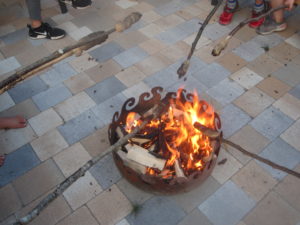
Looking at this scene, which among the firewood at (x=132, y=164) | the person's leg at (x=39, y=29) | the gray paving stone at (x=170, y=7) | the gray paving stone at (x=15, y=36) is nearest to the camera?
the firewood at (x=132, y=164)

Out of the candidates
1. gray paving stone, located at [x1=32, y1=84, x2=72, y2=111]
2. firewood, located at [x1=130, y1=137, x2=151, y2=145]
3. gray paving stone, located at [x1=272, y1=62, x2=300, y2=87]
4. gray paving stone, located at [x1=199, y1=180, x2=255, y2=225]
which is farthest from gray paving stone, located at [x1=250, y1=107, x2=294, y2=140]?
gray paving stone, located at [x1=32, y1=84, x2=72, y2=111]

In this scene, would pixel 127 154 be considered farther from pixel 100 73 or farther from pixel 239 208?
pixel 100 73

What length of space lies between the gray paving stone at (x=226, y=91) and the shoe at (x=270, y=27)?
142 centimetres

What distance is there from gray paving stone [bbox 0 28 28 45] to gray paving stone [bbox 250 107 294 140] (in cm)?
398

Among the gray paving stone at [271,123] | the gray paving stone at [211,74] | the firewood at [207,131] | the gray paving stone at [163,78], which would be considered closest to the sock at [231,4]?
the gray paving stone at [211,74]

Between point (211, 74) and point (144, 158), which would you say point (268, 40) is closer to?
point (211, 74)

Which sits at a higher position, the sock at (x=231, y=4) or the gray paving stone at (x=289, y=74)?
the sock at (x=231, y=4)

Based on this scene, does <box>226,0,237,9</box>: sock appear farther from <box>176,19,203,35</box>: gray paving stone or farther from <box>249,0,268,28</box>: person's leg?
<box>176,19,203,35</box>: gray paving stone

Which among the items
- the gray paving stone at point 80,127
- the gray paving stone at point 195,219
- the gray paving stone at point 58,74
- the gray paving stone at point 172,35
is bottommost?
the gray paving stone at point 195,219

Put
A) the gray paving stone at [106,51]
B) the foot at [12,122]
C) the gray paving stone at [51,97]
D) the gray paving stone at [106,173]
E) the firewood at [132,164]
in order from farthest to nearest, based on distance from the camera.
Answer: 1. the gray paving stone at [106,51]
2. the gray paving stone at [51,97]
3. the foot at [12,122]
4. the gray paving stone at [106,173]
5. the firewood at [132,164]

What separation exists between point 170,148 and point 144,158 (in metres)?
0.28

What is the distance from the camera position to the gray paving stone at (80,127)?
353 cm

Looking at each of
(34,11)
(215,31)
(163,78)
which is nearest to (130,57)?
(163,78)

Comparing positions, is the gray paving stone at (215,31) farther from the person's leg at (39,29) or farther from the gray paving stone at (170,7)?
the person's leg at (39,29)
